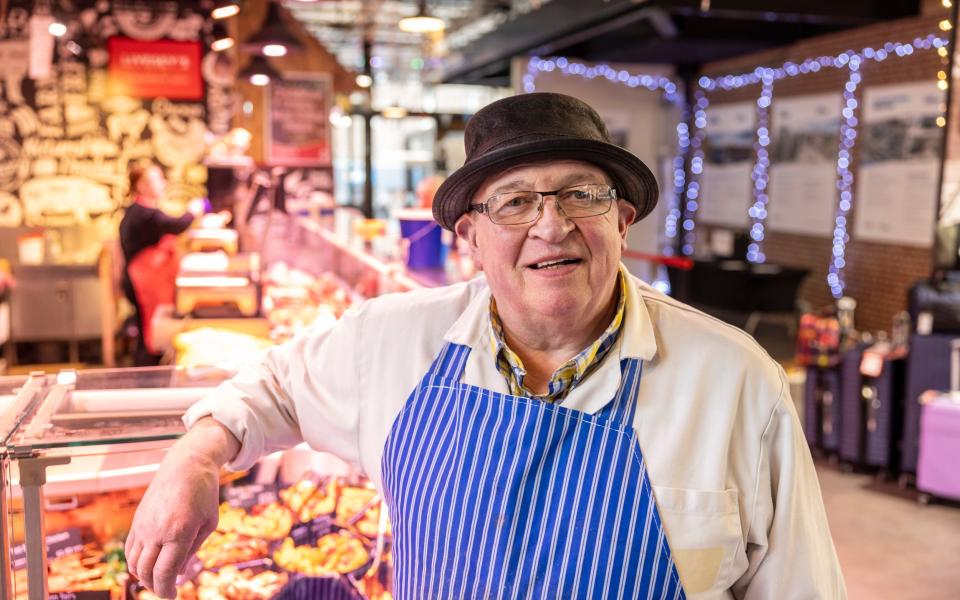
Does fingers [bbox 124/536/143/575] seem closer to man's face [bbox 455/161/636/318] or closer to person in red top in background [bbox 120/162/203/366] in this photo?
man's face [bbox 455/161/636/318]

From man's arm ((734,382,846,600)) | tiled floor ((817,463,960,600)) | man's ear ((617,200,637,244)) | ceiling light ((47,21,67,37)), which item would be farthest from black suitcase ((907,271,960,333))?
ceiling light ((47,21,67,37))

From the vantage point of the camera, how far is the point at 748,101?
11148mm

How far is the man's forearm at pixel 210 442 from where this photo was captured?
1.51 meters

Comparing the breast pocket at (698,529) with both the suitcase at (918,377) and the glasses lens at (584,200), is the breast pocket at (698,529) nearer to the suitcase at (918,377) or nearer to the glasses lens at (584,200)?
the glasses lens at (584,200)

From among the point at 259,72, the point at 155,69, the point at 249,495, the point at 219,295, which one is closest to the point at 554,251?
the point at 249,495

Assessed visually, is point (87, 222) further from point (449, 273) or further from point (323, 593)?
point (323, 593)

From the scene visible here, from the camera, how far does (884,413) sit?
564cm

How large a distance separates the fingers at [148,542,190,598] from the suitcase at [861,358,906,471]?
5.16 metres

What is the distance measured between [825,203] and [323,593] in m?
8.70

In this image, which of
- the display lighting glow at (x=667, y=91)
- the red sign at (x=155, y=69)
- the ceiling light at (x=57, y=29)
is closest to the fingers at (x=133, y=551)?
the ceiling light at (x=57, y=29)

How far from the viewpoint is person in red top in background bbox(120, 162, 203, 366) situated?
645 cm

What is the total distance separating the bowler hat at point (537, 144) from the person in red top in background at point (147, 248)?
5.29 meters

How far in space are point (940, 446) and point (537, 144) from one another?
4662 millimetres

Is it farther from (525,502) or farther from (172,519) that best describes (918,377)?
(172,519)
